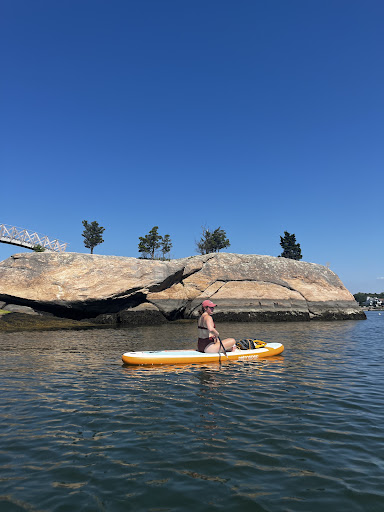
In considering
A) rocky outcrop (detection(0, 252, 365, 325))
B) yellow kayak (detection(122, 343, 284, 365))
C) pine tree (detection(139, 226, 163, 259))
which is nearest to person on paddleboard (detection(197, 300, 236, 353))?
yellow kayak (detection(122, 343, 284, 365))

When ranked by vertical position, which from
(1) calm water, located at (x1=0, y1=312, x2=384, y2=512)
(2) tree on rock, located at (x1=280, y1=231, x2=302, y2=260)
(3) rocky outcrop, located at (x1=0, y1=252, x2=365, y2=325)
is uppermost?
(2) tree on rock, located at (x1=280, y1=231, x2=302, y2=260)

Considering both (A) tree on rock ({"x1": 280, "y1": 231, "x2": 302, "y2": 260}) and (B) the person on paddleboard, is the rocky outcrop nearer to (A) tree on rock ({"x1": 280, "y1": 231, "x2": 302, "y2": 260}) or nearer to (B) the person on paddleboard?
(B) the person on paddleboard

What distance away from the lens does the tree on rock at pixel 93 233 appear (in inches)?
2514

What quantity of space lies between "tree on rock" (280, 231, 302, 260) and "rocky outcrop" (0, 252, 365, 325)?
3430 cm

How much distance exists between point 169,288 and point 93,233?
4084 cm

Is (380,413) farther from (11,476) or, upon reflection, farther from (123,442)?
(11,476)

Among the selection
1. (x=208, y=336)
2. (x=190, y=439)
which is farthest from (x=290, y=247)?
(x=190, y=439)

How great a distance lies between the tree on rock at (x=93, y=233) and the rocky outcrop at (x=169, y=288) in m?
38.0

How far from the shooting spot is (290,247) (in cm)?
6594

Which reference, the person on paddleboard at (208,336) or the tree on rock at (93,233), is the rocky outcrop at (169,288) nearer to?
the person on paddleboard at (208,336)

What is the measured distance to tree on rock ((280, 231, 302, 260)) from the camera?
2591 inches

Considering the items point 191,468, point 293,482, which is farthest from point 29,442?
point 293,482

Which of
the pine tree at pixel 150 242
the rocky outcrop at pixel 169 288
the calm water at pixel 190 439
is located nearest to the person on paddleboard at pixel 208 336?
the calm water at pixel 190 439

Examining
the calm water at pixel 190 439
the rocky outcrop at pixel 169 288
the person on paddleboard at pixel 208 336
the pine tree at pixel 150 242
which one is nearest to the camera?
the calm water at pixel 190 439
